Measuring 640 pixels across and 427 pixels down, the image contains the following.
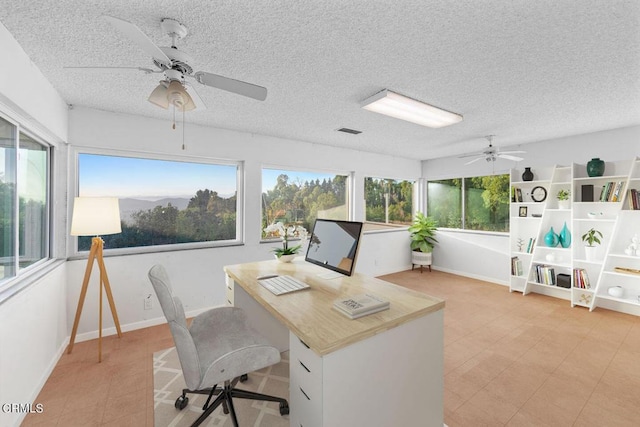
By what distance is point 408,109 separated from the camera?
279 cm

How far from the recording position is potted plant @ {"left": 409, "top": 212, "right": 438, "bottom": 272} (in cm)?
562

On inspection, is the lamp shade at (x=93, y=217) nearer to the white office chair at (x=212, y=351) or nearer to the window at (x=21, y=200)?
the window at (x=21, y=200)

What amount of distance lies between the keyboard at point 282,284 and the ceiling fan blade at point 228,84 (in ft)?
4.09

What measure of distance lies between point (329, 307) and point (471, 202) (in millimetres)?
5011

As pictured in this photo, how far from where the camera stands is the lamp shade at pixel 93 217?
2348mm

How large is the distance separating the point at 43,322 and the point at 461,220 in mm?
6210

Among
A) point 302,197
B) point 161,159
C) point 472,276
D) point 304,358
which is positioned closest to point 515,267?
point 472,276

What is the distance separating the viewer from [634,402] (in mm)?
1912

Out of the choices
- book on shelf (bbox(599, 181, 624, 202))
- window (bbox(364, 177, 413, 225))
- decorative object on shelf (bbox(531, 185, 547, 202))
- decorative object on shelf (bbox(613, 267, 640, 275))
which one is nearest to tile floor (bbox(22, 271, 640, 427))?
decorative object on shelf (bbox(613, 267, 640, 275))

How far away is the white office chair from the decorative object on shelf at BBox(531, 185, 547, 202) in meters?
4.77

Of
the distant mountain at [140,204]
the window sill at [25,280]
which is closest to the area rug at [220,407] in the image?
the window sill at [25,280]

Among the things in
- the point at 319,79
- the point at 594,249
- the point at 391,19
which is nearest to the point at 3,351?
the point at 319,79

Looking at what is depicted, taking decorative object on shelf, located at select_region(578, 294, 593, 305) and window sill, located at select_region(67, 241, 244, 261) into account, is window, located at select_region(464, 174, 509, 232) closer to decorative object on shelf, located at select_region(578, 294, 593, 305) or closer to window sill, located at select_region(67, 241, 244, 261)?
decorative object on shelf, located at select_region(578, 294, 593, 305)

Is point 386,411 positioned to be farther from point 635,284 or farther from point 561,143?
point 561,143
